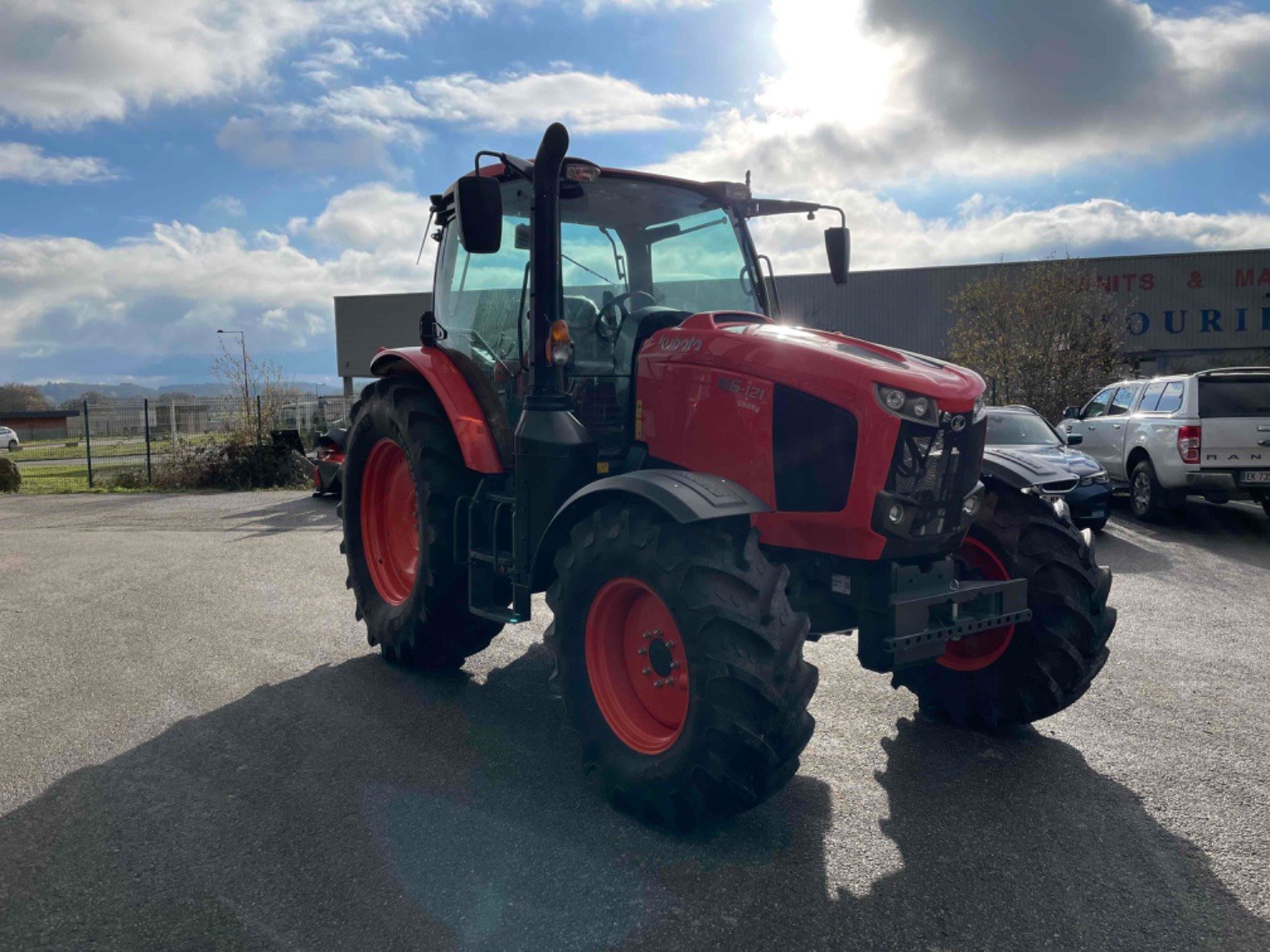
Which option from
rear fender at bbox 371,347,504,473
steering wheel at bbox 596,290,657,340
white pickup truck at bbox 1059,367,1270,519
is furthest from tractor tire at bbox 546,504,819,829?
white pickup truck at bbox 1059,367,1270,519

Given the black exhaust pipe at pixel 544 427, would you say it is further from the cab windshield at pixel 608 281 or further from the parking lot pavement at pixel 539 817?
the parking lot pavement at pixel 539 817

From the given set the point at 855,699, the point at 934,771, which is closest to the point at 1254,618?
the point at 855,699

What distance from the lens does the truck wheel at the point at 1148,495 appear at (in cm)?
1134

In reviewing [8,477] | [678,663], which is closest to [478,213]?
[678,663]

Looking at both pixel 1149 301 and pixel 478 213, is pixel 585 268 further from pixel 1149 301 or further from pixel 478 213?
pixel 1149 301

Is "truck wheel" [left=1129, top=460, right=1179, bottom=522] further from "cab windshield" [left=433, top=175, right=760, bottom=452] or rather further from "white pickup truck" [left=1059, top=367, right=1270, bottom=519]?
"cab windshield" [left=433, top=175, right=760, bottom=452]

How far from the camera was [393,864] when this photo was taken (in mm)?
3262

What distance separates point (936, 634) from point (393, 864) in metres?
2.06

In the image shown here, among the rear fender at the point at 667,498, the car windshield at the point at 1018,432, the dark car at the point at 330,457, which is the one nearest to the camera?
the rear fender at the point at 667,498

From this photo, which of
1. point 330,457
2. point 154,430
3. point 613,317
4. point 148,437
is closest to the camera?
point 613,317

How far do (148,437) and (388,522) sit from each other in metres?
14.3

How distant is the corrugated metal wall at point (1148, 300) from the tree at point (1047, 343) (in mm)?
11087

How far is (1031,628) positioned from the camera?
417 cm

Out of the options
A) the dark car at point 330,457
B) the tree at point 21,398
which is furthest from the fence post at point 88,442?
the tree at point 21,398
